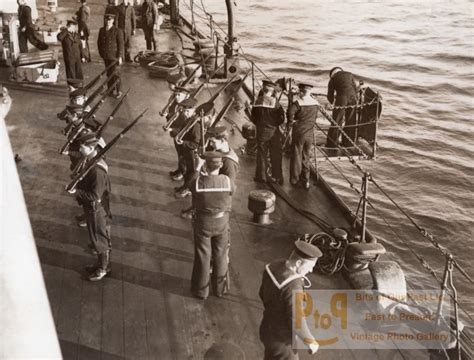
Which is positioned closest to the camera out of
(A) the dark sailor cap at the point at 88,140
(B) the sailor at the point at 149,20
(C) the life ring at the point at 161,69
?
(A) the dark sailor cap at the point at 88,140

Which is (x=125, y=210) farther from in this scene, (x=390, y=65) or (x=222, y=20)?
(x=222, y=20)

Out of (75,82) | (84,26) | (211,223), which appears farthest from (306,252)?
(84,26)

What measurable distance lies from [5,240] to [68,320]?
432 centimetres

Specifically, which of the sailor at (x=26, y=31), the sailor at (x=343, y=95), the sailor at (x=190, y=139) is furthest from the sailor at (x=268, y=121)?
the sailor at (x=26, y=31)

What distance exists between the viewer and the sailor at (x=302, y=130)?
27.2ft

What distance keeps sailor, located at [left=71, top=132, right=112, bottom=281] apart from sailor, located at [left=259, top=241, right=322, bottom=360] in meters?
2.42

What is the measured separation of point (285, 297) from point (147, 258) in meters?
2.98

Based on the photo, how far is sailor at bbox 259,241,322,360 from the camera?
13.5 ft

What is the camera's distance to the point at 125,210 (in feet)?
25.8

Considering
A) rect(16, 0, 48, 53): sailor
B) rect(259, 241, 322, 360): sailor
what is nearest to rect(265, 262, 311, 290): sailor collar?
rect(259, 241, 322, 360): sailor

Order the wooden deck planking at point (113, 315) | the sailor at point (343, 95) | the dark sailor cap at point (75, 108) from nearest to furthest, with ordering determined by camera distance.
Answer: the wooden deck planking at point (113, 315), the dark sailor cap at point (75, 108), the sailor at point (343, 95)

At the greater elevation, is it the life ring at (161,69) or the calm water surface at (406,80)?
the life ring at (161,69)

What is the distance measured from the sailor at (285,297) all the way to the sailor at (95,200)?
7.94ft

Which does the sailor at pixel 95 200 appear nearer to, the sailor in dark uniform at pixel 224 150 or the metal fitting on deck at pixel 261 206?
the sailor in dark uniform at pixel 224 150
